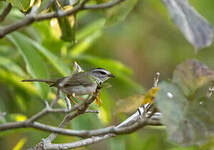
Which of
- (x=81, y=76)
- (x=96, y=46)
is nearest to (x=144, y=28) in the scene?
(x=96, y=46)

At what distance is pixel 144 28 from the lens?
525 cm

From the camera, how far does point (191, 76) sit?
1.27m

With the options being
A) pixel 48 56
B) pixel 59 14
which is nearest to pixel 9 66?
pixel 48 56

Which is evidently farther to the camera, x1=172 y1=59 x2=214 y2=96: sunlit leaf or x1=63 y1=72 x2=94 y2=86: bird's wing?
x1=63 y1=72 x2=94 y2=86: bird's wing

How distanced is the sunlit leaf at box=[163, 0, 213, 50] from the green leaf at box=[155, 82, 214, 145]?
0.15 m

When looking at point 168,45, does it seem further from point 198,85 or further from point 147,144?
point 198,85

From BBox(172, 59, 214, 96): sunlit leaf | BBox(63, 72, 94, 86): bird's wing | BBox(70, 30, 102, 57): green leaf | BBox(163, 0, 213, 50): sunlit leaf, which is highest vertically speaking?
BBox(70, 30, 102, 57): green leaf

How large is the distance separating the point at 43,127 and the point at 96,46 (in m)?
3.34

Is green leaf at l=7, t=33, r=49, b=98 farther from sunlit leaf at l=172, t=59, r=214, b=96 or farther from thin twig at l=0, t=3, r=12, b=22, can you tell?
sunlit leaf at l=172, t=59, r=214, b=96

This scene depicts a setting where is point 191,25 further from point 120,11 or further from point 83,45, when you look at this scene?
point 83,45

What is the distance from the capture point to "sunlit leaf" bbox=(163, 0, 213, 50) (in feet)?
3.92

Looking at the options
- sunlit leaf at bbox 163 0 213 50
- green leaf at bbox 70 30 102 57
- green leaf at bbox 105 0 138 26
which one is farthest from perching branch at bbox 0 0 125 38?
green leaf at bbox 70 30 102 57

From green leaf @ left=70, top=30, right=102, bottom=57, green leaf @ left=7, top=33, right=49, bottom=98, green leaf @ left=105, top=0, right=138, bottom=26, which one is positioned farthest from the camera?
green leaf @ left=70, top=30, right=102, bottom=57

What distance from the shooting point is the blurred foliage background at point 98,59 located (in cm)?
256
